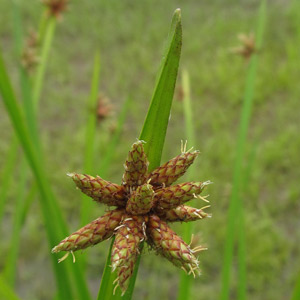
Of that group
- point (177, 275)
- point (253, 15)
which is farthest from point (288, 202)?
point (253, 15)

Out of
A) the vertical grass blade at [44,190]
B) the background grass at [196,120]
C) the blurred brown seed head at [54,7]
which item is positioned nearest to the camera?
the vertical grass blade at [44,190]

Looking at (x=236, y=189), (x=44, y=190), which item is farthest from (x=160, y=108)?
(x=236, y=189)

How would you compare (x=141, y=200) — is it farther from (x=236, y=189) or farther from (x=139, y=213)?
(x=236, y=189)

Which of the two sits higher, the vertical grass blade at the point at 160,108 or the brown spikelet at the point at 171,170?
the vertical grass blade at the point at 160,108

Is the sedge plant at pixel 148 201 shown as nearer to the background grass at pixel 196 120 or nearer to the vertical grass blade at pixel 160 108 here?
the vertical grass blade at pixel 160 108

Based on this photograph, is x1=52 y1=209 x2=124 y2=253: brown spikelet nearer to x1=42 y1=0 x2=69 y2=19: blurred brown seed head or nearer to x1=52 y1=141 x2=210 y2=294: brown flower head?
x1=52 y1=141 x2=210 y2=294: brown flower head

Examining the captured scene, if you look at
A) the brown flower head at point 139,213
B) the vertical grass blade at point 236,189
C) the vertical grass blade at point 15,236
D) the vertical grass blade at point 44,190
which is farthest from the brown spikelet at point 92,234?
the vertical grass blade at point 15,236
